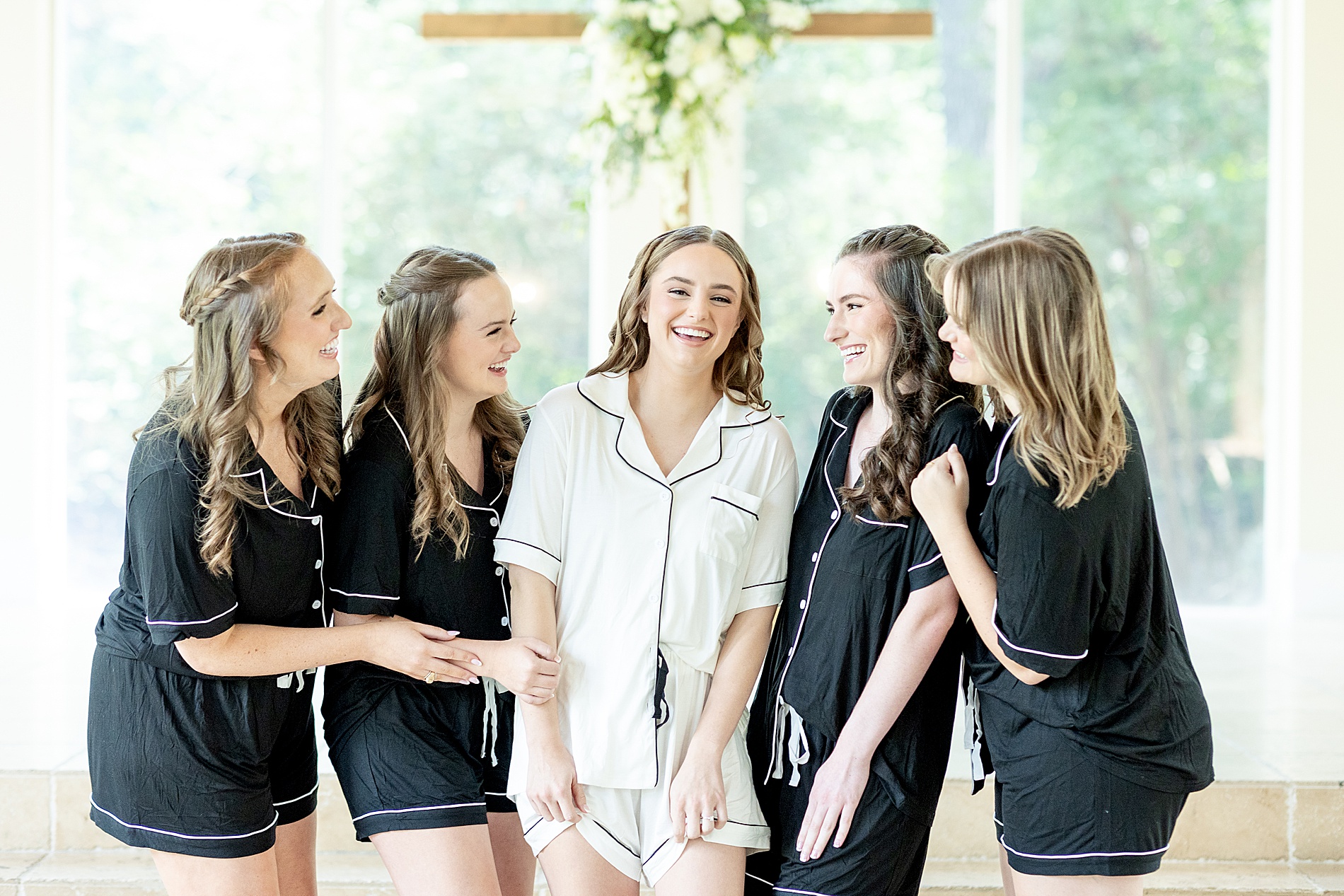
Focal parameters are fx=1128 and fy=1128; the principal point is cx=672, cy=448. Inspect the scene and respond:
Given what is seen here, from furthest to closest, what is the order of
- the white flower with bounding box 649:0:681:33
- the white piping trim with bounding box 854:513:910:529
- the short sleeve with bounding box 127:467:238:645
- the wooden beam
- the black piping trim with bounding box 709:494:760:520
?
the wooden beam
the white flower with bounding box 649:0:681:33
the black piping trim with bounding box 709:494:760:520
the white piping trim with bounding box 854:513:910:529
the short sleeve with bounding box 127:467:238:645

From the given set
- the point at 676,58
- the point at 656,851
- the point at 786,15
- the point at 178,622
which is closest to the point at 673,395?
the point at 656,851

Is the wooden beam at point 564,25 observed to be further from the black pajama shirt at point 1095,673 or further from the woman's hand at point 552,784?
the woman's hand at point 552,784

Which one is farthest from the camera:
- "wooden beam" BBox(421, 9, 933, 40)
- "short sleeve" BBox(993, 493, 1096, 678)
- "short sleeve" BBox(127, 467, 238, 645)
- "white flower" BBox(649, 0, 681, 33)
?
"wooden beam" BBox(421, 9, 933, 40)

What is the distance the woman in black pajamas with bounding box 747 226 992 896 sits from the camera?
5.62ft

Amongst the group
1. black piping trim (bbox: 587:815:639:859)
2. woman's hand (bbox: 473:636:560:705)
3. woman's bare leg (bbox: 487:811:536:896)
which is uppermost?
woman's hand (bbox: 473:636:560:705)

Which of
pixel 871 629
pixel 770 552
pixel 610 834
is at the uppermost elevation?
pixel 770 552

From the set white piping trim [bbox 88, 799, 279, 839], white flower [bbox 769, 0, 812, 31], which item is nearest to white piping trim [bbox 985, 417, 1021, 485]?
white piping trim [bbox 88, 799, 279, 839]

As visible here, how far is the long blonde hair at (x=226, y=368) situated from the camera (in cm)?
166

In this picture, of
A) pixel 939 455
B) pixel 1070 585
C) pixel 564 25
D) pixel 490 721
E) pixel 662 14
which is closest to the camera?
pixel 1070 585

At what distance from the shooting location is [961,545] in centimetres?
162

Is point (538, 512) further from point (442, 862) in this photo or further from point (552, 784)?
point (442, 862)

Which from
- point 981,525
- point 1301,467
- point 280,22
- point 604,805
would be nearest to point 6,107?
point 280,22

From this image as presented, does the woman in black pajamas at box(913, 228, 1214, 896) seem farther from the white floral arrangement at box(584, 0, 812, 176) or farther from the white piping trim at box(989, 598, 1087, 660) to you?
the white floral arrangement at box(584, 0, 812, 176)

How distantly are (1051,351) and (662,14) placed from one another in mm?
3085
